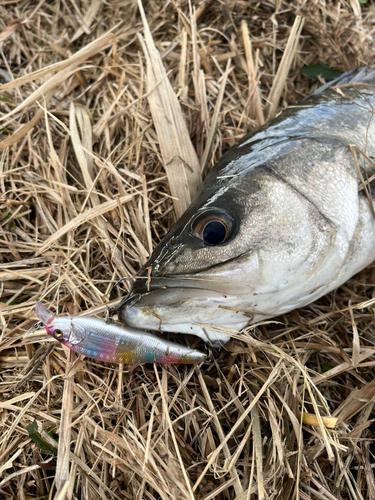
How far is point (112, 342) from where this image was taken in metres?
1.85

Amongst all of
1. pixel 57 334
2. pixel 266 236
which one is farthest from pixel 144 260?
pixel 266 236

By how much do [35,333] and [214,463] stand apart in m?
1.22

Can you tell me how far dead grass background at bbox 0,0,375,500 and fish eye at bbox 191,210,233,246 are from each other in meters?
0.57

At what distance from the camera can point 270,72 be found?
2850mm

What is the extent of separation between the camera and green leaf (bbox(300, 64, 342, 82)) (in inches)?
109

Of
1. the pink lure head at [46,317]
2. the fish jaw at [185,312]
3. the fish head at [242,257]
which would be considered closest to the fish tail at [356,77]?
the fish head at [242,257]

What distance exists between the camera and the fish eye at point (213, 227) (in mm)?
1713

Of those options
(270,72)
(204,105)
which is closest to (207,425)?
(204,105)

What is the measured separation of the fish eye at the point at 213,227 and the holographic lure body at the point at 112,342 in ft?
1.99

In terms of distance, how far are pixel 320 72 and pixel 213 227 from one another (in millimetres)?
1891

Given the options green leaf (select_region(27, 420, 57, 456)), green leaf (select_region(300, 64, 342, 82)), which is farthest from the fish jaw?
green leaf (select_region(300, 64, 342, 82))

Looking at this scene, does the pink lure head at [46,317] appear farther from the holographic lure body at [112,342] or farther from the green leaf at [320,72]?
the green leaf at [320,72]

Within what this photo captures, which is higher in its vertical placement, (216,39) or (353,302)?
(216,39)

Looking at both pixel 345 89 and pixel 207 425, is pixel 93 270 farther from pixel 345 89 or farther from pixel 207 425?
pixel 345 89
